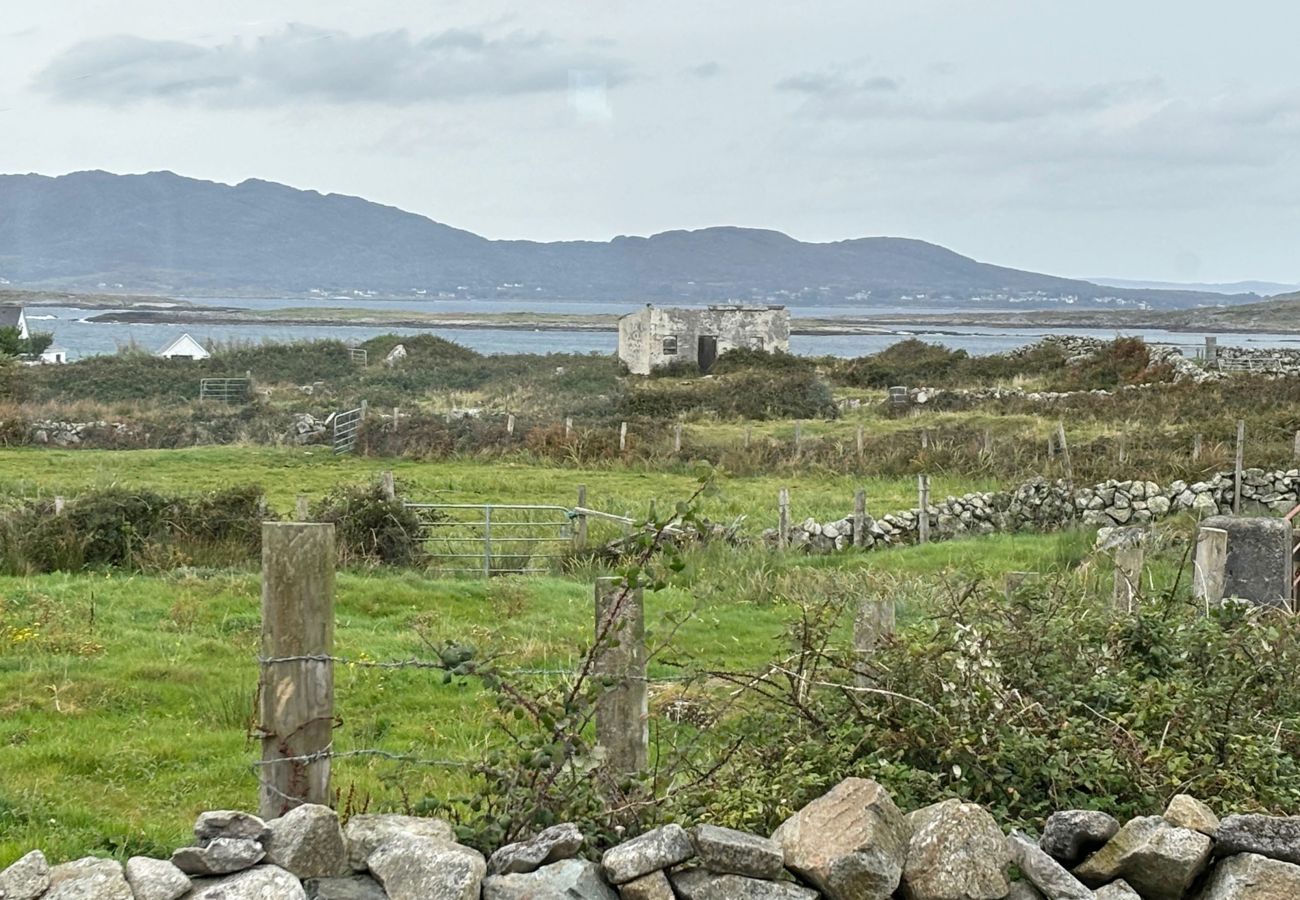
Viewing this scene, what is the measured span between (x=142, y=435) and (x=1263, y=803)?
35.5 m

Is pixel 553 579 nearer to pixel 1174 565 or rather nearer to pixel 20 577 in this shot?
pixel 20 577

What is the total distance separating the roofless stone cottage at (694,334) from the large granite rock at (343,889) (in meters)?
55.4

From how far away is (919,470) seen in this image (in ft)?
86.5

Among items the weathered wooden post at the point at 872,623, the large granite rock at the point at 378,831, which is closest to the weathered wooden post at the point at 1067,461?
the weathered wooden post at the point at 872,623

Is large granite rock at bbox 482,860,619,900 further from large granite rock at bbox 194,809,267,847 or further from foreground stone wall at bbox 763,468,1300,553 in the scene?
foreground stone wall at bbox 763,468,1300,553

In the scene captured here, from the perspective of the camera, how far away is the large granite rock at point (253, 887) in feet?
12.2

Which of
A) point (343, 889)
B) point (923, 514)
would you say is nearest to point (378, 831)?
point (343, 889)

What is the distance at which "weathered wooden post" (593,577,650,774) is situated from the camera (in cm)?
494

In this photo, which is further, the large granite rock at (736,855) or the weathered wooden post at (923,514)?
the weathered wooden post at (923,514)

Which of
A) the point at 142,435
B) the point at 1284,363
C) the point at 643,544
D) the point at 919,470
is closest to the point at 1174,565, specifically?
the point at 643,544

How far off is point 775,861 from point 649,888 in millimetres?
405

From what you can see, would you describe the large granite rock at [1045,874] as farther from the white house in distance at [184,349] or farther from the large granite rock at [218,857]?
the white house in distance at [184,349]

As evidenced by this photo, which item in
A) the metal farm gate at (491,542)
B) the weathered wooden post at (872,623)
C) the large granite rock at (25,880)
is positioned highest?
the weathered wooden post at (872,623)

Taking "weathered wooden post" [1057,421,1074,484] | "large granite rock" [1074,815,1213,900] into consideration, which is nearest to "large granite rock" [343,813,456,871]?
"large granite rock" [1074,815,1213,900]
